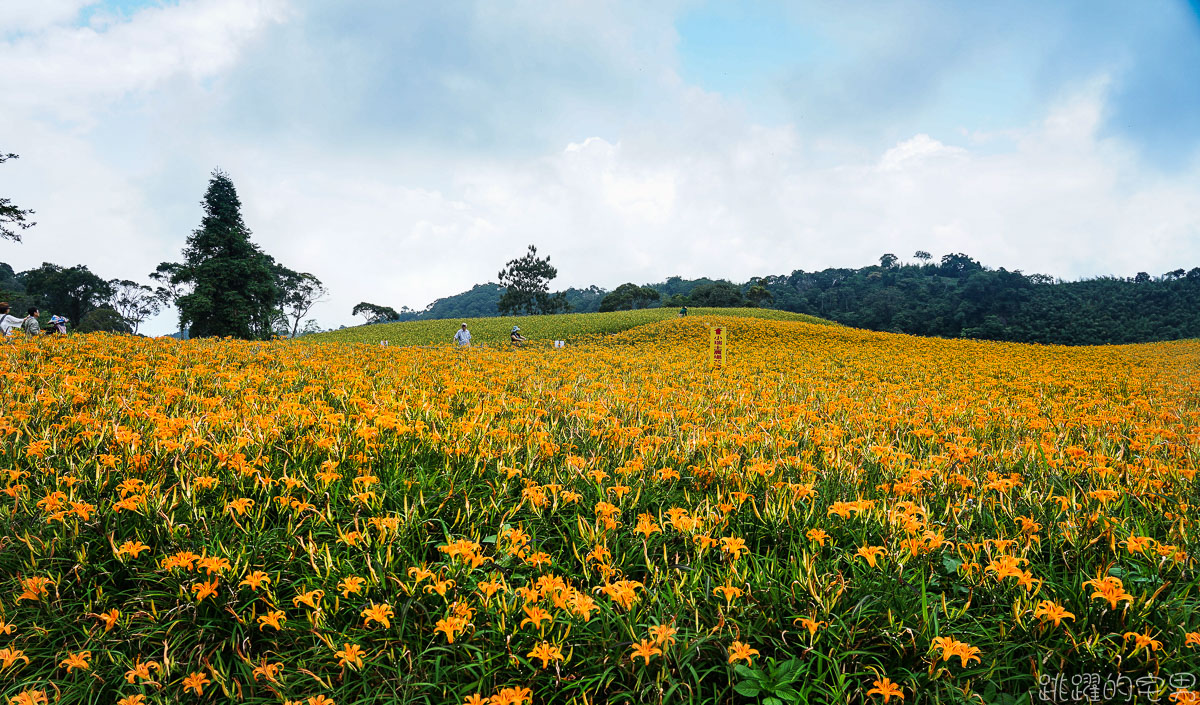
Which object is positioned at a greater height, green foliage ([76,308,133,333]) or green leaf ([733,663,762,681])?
green foliage ([76,308,133,333])

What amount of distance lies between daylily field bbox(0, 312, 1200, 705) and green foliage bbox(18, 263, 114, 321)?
65270mm

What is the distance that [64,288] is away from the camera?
157 feet

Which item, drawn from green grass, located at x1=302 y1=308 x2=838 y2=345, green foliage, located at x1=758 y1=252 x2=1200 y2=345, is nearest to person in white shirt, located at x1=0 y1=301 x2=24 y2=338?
green grass, located at x1=302 y1=308 x2=838 y2=345

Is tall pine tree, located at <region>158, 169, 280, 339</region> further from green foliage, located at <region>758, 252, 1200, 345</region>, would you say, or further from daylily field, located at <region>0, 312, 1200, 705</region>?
green foliage, located at <region>758, 252, 1200, 345</region>

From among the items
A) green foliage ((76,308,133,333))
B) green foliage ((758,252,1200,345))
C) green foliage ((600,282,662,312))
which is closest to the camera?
green foliage ((758,252,1200,345))

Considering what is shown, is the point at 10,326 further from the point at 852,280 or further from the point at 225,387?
the point at 852,280

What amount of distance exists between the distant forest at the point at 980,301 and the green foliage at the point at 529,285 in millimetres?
9052

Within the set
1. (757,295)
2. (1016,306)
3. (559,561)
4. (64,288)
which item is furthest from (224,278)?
(1016,306)

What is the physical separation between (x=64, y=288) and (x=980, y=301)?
97557 millimetres

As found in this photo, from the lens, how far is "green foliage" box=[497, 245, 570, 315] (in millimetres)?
70500

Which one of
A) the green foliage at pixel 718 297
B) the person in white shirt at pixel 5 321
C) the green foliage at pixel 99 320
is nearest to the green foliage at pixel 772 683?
the person in white shirt at pixel 5 321

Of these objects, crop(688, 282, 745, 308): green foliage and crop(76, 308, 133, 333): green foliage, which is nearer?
crop(76, 308, 133, 333): green foliage

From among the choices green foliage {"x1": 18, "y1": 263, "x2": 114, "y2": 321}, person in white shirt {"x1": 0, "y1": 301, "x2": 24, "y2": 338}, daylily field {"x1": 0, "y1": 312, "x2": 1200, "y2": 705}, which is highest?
green foliage {"x1": 18, "y1": 263, "x2": 114, "y2": 321}

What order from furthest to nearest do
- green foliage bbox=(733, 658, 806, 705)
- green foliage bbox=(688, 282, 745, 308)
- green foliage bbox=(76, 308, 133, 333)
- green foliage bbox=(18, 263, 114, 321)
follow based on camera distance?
1. green foliage bbox=(688, 282, 745, 308)
2. green foliage bbox=(76, 308, 133, 333)
3. green foliage bbox=(18, 263, 114, 321)
4. green foliage bbox=(733, 658, 806, 705)
